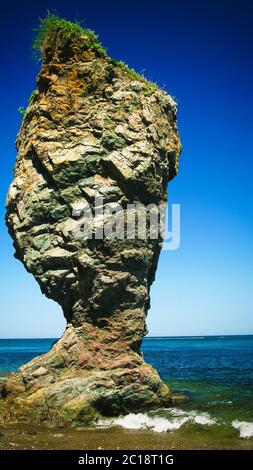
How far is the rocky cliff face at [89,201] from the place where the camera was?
1769 centimetres

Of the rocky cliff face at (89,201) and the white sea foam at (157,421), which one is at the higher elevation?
the rocky cliff face at (89,201)

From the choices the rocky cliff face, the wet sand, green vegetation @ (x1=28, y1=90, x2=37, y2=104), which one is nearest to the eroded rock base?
the rocky cliff face

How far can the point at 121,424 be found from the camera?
15.6 metres

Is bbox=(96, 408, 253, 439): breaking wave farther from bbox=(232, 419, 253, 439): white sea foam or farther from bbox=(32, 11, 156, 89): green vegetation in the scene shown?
bbox=(32, 11, 156, 89): green vegetation

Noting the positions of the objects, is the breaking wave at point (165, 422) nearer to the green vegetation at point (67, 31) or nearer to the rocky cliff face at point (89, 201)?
the rocky cliff face at point (89, 201)

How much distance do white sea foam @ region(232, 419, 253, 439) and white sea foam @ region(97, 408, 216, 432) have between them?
3.14 feet

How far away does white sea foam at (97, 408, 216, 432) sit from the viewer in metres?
15.2

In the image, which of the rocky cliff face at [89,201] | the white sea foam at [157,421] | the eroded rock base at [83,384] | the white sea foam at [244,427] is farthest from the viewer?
Result: the rocky cliff face at [89,201]

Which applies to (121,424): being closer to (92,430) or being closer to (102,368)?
(92,430)

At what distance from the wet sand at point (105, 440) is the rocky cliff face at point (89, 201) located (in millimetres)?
2589

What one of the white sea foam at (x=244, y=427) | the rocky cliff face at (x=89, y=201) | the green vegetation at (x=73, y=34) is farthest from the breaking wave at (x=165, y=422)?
the green vegetation at (x=73, y=34)

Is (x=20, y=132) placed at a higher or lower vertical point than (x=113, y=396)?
higher

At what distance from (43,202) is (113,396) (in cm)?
987
